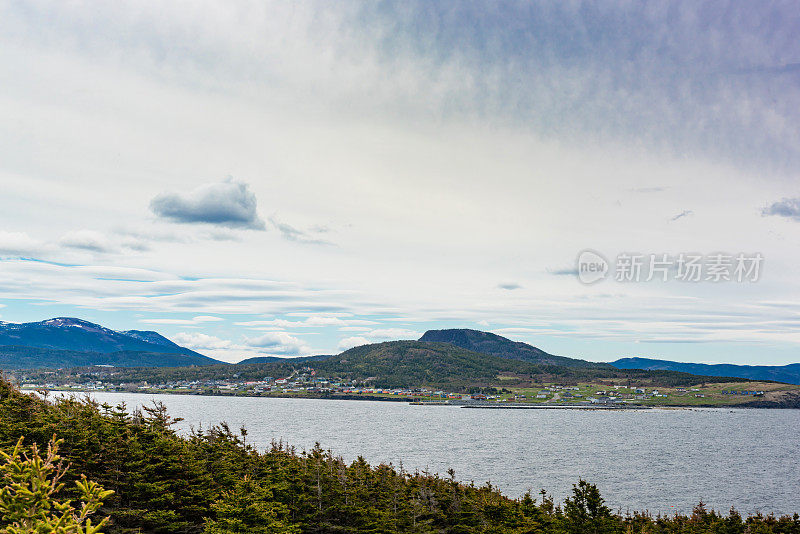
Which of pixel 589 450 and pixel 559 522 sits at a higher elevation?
pixel 559 522

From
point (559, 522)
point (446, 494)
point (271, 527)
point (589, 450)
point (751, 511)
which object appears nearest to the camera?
point (271, 527)

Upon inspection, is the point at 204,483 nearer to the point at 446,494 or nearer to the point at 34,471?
the point at 446,494

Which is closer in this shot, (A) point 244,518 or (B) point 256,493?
(A) point 244,518

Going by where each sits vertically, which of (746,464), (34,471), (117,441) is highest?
(34,471)

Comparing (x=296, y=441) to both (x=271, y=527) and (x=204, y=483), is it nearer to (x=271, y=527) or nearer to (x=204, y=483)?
(x=204, y=483)

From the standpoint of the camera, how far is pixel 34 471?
17.3m

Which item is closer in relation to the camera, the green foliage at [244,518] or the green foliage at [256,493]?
the green foliage at [244,518]

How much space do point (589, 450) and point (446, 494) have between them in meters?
147

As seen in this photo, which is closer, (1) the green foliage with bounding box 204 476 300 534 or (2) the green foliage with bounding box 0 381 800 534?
(1) the green foliage with bounding box 204 476 300 534

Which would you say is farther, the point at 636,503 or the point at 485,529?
the point at 636,503

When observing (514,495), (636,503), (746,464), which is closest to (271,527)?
(514,495)

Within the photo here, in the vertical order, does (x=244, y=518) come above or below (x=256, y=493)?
below

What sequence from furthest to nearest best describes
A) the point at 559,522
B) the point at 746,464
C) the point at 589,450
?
the point at 589,450 → the point at 746,464 → the point at 559,522

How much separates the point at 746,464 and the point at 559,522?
157m
